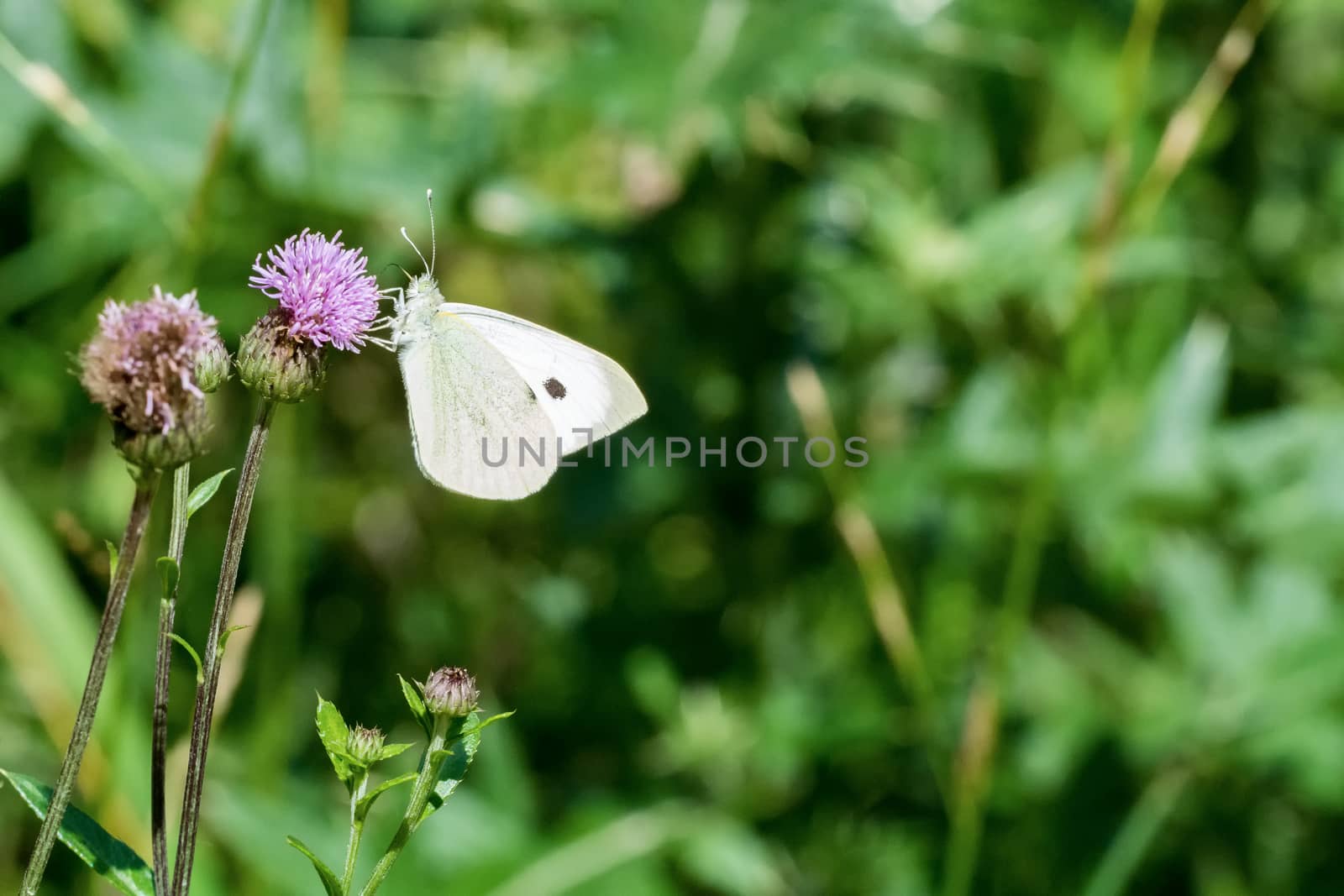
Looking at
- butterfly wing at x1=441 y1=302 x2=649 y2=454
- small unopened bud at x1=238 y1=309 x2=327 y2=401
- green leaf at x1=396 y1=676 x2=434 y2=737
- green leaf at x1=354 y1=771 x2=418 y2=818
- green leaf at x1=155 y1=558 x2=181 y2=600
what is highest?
butterfly wing at x1=441 y1=302 x2=649 y2=454

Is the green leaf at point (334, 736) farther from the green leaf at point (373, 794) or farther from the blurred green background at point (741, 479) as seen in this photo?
the blurred green background at point (741, 479)

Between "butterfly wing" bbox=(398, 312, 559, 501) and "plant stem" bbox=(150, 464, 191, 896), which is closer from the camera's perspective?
"plant stem" bbox=(150, 464, 191, 896)

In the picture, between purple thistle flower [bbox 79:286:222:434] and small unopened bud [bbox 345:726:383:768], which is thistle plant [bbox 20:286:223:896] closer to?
purple thistle flower [bbox 79:286:222:434]

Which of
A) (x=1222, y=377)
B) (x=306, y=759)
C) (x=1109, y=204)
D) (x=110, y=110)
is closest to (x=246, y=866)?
→ (x=306, y=759)

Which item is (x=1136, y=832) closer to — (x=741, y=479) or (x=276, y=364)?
(x=741, y=479)

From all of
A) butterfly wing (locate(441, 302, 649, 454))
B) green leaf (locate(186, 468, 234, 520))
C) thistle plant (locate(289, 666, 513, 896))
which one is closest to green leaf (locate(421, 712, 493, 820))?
thistle plant (locate(289, 666, 513, 896))
